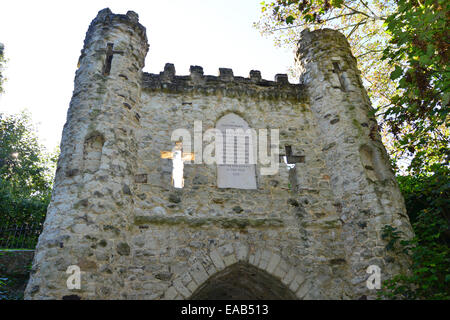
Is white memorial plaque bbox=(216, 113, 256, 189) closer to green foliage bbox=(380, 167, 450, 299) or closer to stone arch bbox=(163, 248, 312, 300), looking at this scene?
stone arch bbox=(163, 248, 312, 300)

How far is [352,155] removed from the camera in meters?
7.36

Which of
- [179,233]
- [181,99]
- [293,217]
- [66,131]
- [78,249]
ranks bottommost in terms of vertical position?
[78,249]

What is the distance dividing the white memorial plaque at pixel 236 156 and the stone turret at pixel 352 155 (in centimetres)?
171

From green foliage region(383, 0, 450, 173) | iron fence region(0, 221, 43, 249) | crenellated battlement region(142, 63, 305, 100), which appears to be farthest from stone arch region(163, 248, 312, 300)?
iron fence region(0, 221, 43, 249)

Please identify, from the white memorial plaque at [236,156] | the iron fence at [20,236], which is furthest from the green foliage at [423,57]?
the iron fence at [20,236]

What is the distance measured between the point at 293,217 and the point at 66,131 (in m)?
4.78

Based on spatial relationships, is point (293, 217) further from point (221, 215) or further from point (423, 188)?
point (423, 188)

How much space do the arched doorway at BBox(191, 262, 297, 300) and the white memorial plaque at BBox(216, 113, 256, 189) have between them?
1714 millimetres

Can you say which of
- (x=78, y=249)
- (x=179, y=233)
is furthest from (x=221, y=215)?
(x=78, y=249)

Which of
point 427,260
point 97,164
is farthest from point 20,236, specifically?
point 427,260

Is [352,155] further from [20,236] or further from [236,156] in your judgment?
[20,236]

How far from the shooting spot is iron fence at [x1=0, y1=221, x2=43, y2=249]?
31.2ft
